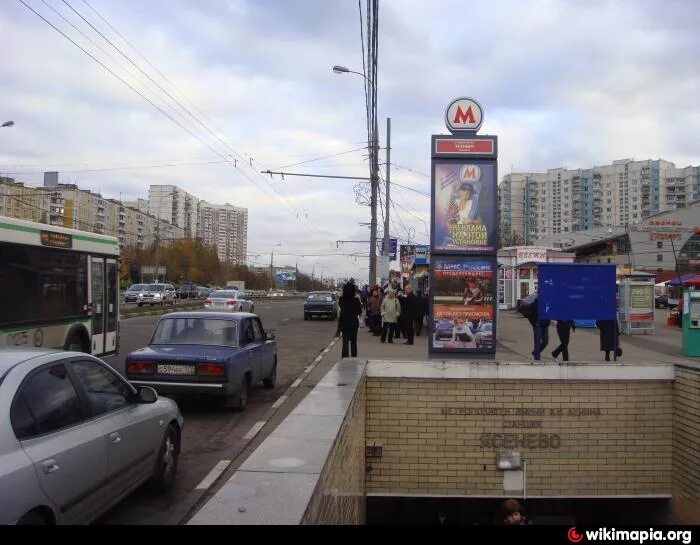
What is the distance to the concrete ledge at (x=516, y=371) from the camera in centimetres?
852

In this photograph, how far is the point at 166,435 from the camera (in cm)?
546

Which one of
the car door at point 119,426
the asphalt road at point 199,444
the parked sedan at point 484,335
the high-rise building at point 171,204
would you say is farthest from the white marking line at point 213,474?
the high-rise building at point 171,204

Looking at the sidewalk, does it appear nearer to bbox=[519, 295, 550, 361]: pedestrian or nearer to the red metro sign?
bbox=[519, 295, 550, 361]: pedestrian

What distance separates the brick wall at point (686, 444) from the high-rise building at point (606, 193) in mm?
78641

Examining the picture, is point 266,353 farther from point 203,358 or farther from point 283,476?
point 283,476

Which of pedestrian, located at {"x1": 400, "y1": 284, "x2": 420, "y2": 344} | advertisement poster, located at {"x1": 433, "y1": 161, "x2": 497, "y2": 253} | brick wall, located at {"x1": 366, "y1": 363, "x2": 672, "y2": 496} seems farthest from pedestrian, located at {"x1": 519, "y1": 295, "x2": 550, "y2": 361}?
pedestrian, located at {"x1": 400, "y1": 284, "x2": 420, "y2": 344}

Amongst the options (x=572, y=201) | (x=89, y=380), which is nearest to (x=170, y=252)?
(x=572, y=201)

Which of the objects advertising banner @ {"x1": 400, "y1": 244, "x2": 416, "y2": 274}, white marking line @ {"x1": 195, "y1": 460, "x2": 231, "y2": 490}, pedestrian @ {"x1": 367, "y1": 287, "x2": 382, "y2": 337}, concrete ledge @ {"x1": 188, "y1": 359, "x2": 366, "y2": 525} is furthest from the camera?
advertising banner @ {"x1": 400, "y1": 244, "x2": 416, "y2": 274}

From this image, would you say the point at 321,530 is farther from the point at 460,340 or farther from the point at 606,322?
the point at 606,322

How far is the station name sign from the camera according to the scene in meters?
10.1

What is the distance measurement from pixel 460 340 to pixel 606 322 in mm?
2868

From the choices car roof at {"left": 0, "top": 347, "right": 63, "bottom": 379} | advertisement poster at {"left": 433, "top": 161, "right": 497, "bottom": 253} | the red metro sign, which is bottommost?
car roof at {"left": 0, "top": 347, "right": 63, "bottom": 379}

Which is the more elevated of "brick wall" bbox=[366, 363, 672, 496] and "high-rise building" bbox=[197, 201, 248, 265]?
"high-rise building" bbox=[197, 201, 248, 265]

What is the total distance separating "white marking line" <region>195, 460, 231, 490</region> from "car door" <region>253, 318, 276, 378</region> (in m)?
3.86
